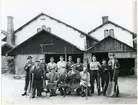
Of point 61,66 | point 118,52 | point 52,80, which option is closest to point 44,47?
point 61,66

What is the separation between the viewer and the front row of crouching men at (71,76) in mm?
5254

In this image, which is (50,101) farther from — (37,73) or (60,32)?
(60,32)

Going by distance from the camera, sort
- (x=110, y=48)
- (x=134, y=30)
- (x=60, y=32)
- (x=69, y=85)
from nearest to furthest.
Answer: (x=134, y=30) < (x=69, y=85) < (x=110, y=48) < (x=60, y=32)

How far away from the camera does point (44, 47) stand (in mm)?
6074

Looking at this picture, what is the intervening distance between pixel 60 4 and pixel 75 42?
Answer: 73.6 inches

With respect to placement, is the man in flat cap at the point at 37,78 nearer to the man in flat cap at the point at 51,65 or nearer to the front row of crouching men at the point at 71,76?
the front row of crouching men at the point at 71,76

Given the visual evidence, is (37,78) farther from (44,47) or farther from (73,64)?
(44,47)

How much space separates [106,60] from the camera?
5.28 meters

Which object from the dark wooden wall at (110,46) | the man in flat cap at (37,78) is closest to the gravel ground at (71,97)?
the man in flat cap at (37,78)

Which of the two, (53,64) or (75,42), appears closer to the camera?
(53,64)

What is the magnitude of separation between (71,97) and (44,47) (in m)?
1.35

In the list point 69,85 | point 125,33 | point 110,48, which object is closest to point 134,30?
point 125,33

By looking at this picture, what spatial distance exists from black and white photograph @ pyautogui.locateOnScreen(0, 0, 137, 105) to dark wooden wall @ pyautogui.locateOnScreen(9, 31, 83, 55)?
136 millimetres

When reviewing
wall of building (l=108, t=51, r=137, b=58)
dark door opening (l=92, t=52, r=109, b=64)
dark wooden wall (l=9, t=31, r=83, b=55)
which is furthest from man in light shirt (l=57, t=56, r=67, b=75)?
wall of building (l=108, t=51, r=137, b=58)
